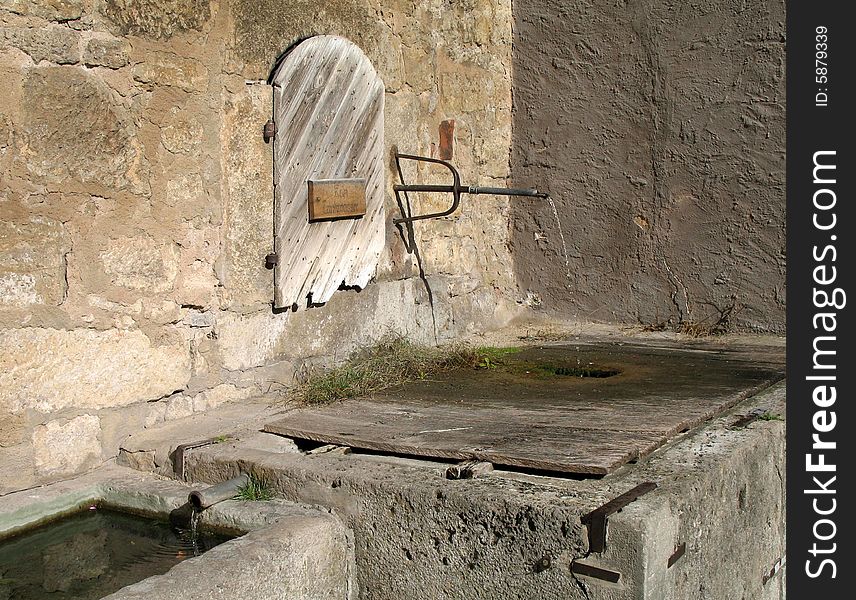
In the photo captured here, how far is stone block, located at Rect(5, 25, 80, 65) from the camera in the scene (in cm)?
288

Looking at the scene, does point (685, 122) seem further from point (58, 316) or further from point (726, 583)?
point (58, 316)

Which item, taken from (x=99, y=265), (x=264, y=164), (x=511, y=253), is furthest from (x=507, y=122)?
(x=99, y=265)

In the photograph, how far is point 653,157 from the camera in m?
5.31

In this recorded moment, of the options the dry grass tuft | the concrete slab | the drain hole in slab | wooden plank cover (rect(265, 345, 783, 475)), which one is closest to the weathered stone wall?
the dry grass tuft

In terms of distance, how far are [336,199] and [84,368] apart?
1.36 meters

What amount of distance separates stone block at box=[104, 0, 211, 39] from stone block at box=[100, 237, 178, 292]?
683 mm

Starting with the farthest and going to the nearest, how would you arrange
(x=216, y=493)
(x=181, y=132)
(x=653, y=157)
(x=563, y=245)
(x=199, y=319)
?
(x=563, y=245) → (x=653, y=157) → (x=199, y=319) → (x=181, y=132) → (x=216, y=493)

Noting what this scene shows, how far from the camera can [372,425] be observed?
130 inches

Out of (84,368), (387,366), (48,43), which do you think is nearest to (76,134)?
(48,43)

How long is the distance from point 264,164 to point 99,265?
837mm

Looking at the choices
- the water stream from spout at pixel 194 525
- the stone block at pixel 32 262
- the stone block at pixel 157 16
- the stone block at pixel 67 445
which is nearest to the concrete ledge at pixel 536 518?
the water stream from spout at pixel 194 525

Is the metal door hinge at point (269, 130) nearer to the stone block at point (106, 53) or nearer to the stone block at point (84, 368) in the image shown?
the stone block at point (106, 53)

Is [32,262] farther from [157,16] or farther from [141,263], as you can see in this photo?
[157,16]

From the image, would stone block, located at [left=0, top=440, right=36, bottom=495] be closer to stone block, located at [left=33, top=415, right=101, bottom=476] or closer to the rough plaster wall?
stone block, located at [left=33, top=415, right=101, bottom=476]
